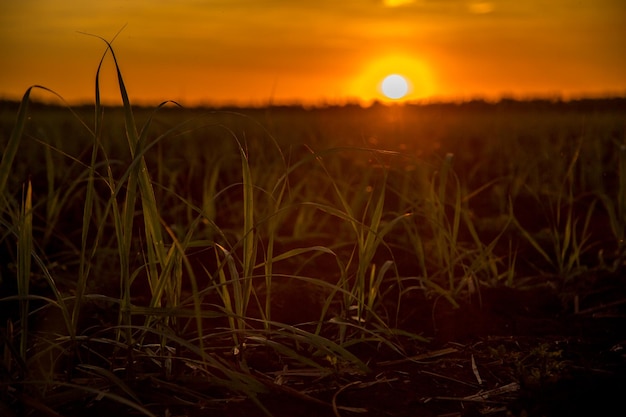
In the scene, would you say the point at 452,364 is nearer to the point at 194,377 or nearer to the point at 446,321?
the point at 446,321

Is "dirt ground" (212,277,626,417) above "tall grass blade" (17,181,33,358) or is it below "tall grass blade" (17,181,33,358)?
below

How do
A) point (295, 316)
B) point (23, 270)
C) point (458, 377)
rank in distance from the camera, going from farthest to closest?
point (295, 316)
point (458, 377)
point (23, 270)

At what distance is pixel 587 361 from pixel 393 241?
163 cm

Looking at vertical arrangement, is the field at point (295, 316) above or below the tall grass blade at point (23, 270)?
below

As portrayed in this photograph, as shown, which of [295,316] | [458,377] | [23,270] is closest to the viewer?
[23,270]

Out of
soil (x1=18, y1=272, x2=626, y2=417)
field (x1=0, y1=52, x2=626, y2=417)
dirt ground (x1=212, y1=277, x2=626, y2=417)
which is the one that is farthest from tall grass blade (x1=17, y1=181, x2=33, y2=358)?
dirt ground (x1=212, y1=277, x2=626, y2=417)

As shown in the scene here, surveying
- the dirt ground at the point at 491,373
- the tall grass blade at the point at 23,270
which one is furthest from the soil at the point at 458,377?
the tall grass blade at the point at 23,270

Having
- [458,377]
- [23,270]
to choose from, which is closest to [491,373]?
[458,377]

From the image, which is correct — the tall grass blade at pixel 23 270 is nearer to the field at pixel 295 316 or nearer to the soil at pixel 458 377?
the field at pixel 295 316

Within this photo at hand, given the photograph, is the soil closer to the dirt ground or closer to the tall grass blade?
the dirt ground

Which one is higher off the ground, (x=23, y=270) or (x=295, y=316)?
(x=23, y=270)

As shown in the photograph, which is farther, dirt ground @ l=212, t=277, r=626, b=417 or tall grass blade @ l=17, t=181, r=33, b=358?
dirt ground @ l=212, t=277, r=626, b=417

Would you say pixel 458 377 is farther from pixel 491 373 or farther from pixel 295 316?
pixel 295 316

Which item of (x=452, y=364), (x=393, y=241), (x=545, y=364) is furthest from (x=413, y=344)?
(x=393, y=241)
